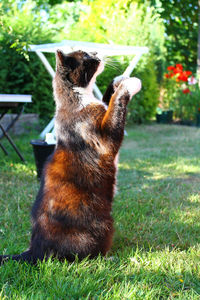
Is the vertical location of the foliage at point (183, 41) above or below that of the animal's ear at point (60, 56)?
above

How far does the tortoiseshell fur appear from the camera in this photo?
1.90m

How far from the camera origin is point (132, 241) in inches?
96.1

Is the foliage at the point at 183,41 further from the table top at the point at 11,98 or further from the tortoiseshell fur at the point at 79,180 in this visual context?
the tortoiseshell fur at the point at 79,180

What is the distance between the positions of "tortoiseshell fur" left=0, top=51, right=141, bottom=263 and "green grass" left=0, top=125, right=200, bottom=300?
5.0 inches

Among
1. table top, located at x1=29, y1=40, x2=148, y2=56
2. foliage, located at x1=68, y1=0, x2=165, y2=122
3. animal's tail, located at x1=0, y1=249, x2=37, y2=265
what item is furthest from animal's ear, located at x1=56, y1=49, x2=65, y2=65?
foliage, located at x1=68, y1=0, x2=165, y2=122

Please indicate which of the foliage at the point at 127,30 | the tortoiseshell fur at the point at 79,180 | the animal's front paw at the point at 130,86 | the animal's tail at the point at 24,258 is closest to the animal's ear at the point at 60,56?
the tortoiseshell fur at the point at 79,180

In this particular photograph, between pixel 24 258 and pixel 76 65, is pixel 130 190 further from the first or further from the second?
pixel 76 65

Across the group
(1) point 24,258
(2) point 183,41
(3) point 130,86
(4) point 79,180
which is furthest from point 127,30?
(1) point 24,258

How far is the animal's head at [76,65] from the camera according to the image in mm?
2043

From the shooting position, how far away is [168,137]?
7.20 m

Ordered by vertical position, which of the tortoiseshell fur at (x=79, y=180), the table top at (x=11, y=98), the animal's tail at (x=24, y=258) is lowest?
the animal's tail at (x=24, y=258)

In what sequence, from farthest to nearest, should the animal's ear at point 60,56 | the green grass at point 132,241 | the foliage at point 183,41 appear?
the foliage at point 183,41
the animal's ear at point 60,56
the green grass at point 132,241

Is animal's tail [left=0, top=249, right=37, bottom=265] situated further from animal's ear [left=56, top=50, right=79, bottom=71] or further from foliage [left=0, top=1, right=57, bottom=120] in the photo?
foliage [left=0, top=1, right=57, bottom=120]

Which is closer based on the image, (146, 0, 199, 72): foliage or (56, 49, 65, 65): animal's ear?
(56, 49, 65, 65): animal's ear
